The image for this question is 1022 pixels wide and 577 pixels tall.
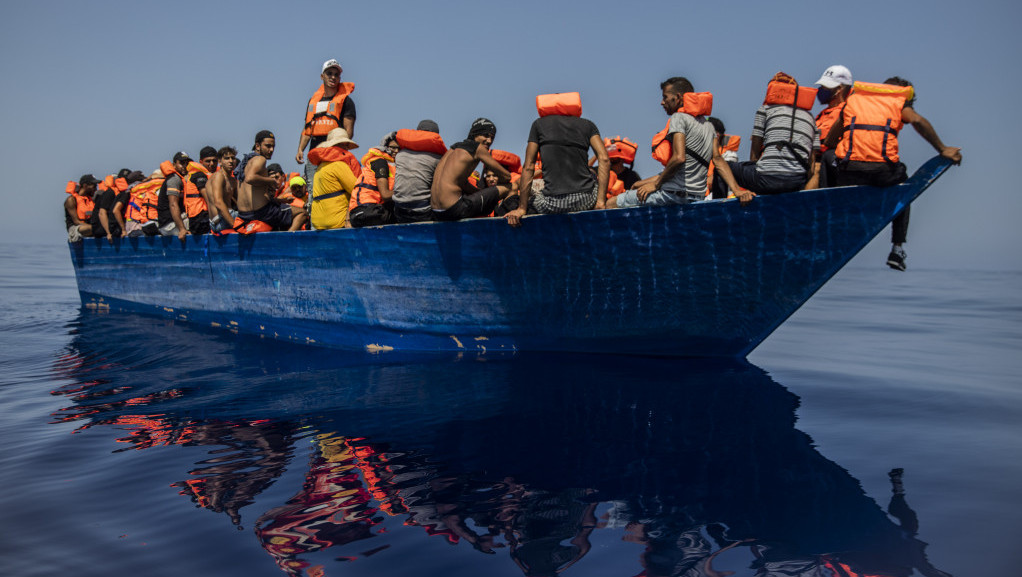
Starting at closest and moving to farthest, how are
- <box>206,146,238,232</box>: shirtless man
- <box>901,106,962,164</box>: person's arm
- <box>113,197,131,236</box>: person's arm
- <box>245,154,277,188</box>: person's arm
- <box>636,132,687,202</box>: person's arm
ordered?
<box>901,106,962,164</box>: person's arm → <box>636,132,687,202</box>: person's arm → <box>245,154,277,188</box>: person's arm → <box>206,146,238,232</box>: shirtless man → <box>113,197,131,236</box>: person's arm

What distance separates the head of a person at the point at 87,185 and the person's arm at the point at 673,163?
12175mm

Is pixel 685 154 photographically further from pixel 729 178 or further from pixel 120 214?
pixel 120 214

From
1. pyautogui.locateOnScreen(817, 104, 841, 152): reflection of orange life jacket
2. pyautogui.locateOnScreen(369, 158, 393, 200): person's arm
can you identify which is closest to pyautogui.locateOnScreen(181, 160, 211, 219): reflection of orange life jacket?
pyautogui.locateOnScreen(369, 158, 393, 200): person's arm

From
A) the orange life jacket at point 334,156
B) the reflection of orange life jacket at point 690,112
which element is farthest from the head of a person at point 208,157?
the reflection of orange life jacket at point 690,112

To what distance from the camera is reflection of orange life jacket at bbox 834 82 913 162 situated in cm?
535

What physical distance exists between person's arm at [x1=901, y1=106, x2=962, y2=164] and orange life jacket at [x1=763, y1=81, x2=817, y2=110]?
2.64 feet

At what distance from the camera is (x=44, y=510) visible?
133 inches

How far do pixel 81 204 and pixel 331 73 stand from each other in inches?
307

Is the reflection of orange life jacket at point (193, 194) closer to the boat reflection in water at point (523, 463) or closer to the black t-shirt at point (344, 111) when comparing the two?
the black t-shirt at point (344, 111)

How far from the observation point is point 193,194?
33.2ft

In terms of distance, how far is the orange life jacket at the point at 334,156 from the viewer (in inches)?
320

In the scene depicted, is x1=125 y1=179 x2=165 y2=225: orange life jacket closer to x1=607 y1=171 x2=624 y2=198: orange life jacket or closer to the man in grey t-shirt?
x1=607 y1=171 x2=624 y2=198: orange life jacket

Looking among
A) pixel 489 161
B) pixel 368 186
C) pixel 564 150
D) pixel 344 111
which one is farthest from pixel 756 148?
pixel 344 111

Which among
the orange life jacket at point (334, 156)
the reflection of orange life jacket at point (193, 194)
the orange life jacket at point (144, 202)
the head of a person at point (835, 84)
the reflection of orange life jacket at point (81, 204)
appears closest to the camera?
the head of a person at point (835, 84)
